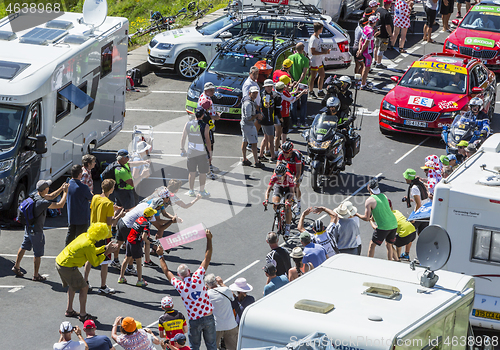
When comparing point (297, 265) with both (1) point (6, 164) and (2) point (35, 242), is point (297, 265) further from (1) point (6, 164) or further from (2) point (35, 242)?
(1) point (6, 164)

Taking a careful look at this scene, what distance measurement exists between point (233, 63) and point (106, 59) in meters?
3.68

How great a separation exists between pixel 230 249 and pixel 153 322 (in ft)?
8.63

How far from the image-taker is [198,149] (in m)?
14.5

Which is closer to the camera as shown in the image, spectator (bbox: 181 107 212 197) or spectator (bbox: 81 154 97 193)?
spectator (bbox: 81 154 97 193)

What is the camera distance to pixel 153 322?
33.9 feet

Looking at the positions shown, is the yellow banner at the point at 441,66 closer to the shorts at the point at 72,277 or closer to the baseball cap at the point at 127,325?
the shorts at the point at 72,277

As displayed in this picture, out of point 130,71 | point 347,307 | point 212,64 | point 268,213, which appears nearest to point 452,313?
point 347,307

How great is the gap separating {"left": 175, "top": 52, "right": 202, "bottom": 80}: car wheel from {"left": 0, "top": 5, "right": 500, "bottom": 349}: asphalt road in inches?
14.8

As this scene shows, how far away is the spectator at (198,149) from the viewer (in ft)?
47.6

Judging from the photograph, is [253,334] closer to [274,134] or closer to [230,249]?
[230,249]

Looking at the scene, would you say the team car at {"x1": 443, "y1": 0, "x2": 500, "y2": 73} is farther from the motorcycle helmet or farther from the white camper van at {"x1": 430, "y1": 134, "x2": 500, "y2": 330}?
Answer: the white camper van at {"x1": 430, "y1": 134, "x2": 500, "y2": 330}

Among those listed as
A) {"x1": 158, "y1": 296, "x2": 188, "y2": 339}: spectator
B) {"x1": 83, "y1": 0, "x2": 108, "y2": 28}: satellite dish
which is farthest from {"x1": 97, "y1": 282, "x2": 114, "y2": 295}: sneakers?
{"x1": 83, "y1": 0, "x2": 108, "y2": 28}: satellite dish

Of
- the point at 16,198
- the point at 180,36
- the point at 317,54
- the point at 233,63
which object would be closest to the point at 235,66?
the point at 233,63

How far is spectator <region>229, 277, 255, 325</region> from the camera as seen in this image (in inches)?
367
